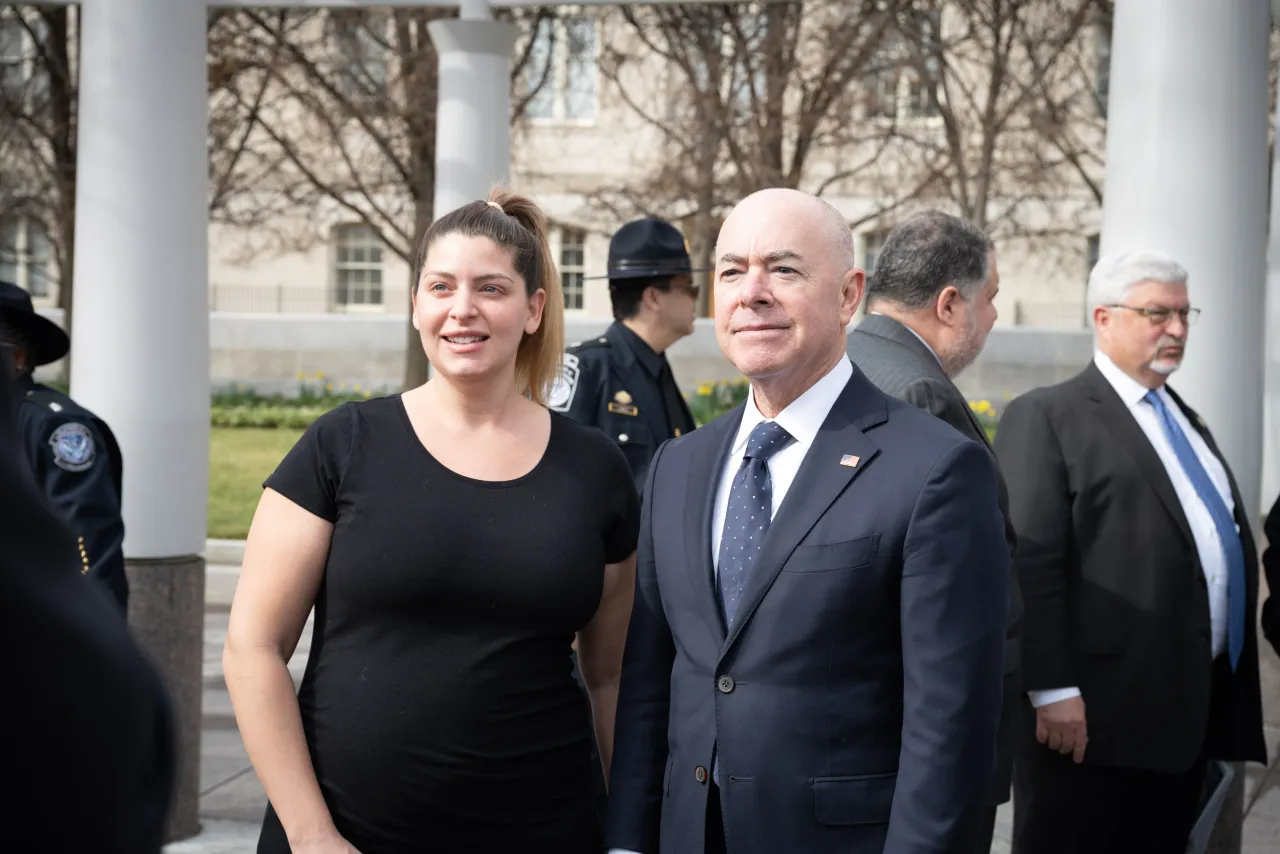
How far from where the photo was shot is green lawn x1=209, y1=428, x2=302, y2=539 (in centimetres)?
1454

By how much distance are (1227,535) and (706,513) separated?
2.31 metres

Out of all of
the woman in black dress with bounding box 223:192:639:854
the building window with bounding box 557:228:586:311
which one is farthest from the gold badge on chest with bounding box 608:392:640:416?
the building window with bounding box 557:228:586:311

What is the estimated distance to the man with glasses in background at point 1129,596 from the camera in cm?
437

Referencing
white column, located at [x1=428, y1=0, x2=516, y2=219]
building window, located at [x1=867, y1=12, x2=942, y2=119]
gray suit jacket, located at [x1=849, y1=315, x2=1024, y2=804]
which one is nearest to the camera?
gray suit jacket, located at [x1=849, y1=315, x2=1024, y2=804]

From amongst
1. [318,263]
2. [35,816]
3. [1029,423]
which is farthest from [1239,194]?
[318,263]

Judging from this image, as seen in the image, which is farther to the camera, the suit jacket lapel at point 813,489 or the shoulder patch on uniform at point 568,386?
the shoulder patch on uniform at point 568,386

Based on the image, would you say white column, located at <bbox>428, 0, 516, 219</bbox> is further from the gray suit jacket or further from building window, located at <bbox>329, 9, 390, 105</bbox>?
building window, located at <bbox>329, 9, 390, 105</bbox>

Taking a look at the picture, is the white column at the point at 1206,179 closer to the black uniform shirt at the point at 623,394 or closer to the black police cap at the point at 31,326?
the black uniform shirt at the point at 623,394

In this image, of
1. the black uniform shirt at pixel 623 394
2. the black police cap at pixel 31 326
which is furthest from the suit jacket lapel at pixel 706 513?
the black uniform shirt at pixel 623 394

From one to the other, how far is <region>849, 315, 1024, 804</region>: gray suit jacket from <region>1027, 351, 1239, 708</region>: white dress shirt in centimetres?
69

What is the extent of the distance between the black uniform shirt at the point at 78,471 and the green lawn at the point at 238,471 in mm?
8029

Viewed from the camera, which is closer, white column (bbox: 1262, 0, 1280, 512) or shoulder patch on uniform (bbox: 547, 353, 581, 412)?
shoulder patch on uniform (bbox: 547, 353, 581, 412)

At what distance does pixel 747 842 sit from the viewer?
255 centimetres

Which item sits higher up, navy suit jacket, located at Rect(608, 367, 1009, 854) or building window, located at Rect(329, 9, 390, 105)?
building window, located at Rect(329, 9, 390, 105)
